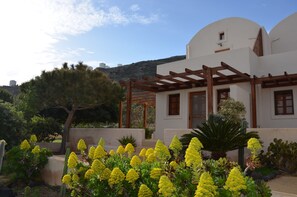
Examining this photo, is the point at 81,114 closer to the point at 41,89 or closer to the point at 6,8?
the point at 41,89

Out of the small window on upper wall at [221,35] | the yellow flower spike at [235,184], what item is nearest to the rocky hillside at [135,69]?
the small window on upper wall at [221,35]

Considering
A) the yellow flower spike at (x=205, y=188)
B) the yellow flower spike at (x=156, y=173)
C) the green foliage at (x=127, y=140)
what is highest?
the yellow flower spike at (x=205, y=188)

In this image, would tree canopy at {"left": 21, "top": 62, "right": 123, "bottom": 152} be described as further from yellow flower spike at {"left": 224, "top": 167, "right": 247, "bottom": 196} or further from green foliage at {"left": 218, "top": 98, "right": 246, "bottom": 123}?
yellow flower spike at {"left": 224, "top": 167, "right": 247, "bottom": 196}

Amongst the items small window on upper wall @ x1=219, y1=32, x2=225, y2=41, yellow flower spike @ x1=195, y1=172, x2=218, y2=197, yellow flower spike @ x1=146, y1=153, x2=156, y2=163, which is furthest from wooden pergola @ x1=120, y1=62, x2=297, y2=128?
yellow flower spike @ x1=195, y1=172, x2=218, y2=197

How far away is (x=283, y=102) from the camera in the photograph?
505 inches

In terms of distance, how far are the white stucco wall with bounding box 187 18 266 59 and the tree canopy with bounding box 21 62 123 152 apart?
6859 millimetres

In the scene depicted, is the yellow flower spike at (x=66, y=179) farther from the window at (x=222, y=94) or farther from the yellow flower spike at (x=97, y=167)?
the window at (x=222, y=94)

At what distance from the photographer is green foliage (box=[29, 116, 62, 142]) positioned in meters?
14.7

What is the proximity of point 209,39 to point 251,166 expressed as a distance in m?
13.7

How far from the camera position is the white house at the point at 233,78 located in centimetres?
1243

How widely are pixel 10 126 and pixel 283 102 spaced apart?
39.5ft

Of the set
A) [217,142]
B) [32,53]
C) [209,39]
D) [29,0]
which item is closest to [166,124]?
[209,39]

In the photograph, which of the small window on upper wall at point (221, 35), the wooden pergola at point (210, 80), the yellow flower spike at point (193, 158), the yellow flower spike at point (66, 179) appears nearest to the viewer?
the yellow flower spike at point (193, 158)

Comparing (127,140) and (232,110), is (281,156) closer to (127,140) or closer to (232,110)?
(232,110)
